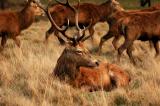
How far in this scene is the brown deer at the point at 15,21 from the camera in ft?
51.9

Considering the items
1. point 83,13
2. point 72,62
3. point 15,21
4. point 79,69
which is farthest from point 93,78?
point 83,13

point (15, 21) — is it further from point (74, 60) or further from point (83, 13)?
point (74, 60)

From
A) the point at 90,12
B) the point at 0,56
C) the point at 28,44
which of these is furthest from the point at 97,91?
the point at 90,12

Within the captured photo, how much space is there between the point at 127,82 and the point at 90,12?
8469mm

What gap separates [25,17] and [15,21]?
65 centimetres

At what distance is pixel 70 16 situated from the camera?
57.4 feet

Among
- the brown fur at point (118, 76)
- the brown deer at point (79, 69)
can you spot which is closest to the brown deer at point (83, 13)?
the brown fur at point (118, 76)

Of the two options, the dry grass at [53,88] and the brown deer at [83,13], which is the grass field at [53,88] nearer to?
the dry grass at [53,88]

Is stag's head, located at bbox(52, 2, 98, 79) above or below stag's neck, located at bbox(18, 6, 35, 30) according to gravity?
above

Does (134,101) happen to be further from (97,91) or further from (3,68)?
(3,68)

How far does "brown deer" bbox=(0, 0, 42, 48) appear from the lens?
15.8 metres

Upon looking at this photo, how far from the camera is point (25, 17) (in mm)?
16828

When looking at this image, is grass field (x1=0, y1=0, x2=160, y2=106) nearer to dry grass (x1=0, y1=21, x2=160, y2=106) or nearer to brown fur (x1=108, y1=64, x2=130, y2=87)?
dry grass (x1=0, y1=21, x2=160, y2=106)

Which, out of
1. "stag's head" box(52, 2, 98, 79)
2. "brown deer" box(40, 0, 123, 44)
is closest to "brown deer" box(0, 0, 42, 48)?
"brown deer" box(40, 0, 123, 44)
